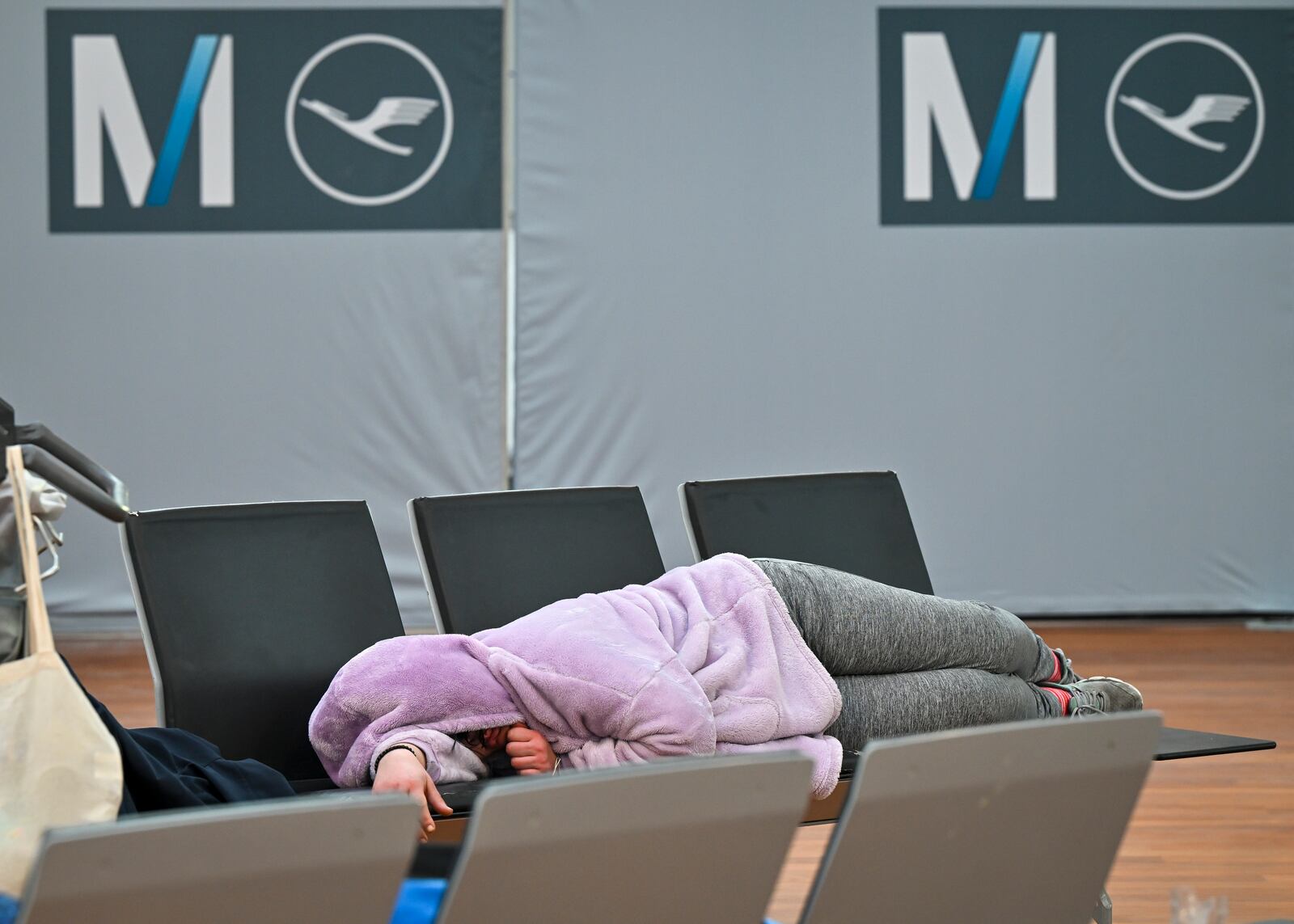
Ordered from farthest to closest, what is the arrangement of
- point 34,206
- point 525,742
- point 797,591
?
point 34,206, point 797,591, point 525,742

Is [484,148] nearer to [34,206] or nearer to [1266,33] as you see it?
[34,206]

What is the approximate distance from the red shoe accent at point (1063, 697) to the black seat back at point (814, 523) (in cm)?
33

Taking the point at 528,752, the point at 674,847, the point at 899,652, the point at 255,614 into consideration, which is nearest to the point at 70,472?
the point at 255,614

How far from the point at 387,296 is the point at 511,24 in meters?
1.09

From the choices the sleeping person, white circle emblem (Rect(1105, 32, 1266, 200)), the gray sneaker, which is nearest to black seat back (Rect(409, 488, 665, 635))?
the sleeping person

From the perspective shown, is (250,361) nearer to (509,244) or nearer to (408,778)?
(509,244)

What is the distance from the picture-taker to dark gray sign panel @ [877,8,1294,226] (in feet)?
17.0

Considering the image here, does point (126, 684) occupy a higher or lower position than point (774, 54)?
lower

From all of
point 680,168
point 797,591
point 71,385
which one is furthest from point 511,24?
point 797,591

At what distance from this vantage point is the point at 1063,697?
92.9 inches

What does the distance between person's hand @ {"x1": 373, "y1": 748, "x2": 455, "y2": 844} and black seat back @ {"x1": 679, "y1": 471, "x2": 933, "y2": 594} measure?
0.87 m

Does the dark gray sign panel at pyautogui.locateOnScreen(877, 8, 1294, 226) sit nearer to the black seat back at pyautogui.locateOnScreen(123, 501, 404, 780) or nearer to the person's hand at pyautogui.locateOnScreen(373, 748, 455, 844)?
the black seat back at pyautogui.locateOnScreen(123, 501, 404, 780)

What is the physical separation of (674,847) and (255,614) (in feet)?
4.28

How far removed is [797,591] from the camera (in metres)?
2.20
